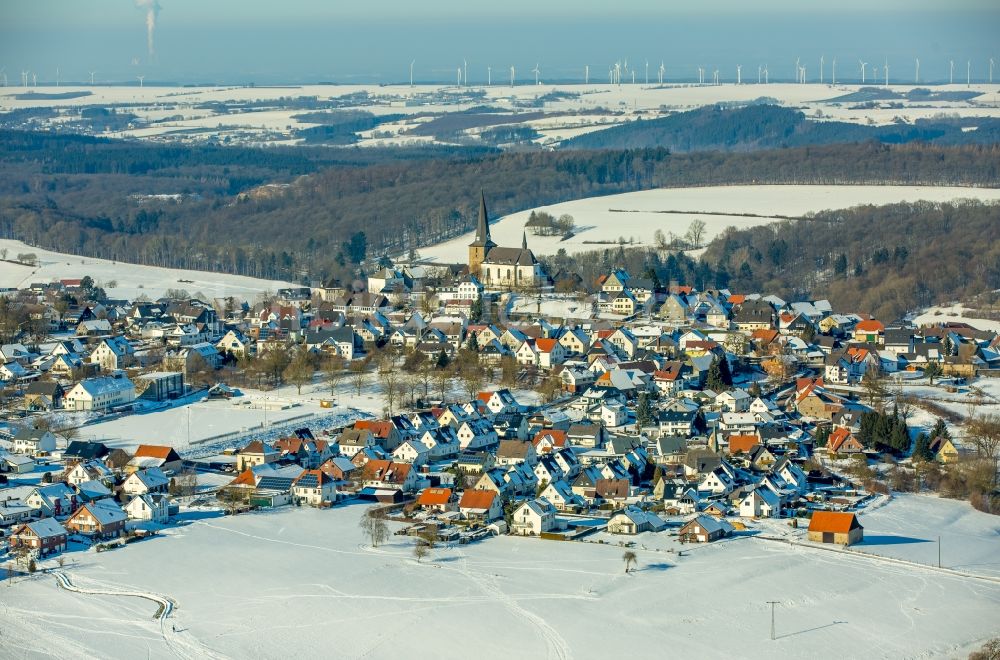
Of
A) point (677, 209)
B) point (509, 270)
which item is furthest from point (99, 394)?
point (677, 209)

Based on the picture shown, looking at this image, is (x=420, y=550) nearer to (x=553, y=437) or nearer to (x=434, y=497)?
(x=434, y=497)

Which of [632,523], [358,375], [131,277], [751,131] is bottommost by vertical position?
[131,277]

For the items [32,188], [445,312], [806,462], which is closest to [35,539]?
[806,462]

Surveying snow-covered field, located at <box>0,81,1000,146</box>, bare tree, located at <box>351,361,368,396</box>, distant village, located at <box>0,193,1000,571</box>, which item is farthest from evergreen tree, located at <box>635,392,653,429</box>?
snow-covered field, located at <box>0,81,1000,146</box>

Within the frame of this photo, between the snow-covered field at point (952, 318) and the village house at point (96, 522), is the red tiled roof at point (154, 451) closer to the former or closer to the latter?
the village house at point (96, 522)

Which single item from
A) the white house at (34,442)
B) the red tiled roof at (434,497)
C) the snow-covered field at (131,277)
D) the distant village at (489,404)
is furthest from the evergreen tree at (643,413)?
the snow-covered field at (131,277)

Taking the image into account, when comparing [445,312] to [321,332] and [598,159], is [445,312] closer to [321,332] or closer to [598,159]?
[321,332]

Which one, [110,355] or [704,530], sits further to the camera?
[110,355]
